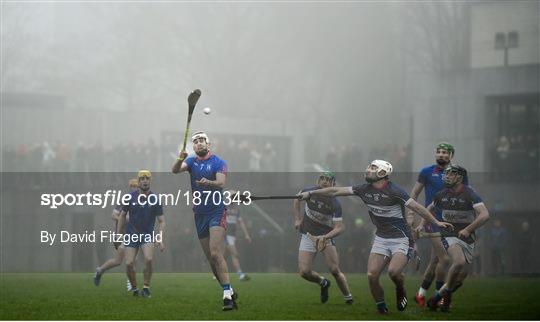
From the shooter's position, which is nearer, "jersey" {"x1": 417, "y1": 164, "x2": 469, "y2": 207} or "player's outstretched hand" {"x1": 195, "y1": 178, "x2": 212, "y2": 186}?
"player's outstretched hand" {"x1": 195, "y1": 178, "x2": 212, "y2": 186}

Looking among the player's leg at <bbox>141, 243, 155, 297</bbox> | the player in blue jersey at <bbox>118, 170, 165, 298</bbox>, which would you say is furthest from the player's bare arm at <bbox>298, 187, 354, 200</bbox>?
the player's leg at <bbox>141, 243, 155, 297</bbox>

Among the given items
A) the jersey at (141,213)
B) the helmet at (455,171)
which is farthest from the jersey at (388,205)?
the jersey at (141,213)

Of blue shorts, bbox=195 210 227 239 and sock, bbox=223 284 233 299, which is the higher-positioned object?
blue shorts, bbox=195 210 227 239

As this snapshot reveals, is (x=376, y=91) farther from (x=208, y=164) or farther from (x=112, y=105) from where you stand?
(x=208, y=164)

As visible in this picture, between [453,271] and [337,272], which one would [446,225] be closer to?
[453,271]

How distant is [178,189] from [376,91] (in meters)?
15.0

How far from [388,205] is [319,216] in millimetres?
2656

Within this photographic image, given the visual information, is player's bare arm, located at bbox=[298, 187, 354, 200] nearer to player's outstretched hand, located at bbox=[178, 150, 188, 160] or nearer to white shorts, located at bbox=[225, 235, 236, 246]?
player's outstretched hand, located at bbox=[178, 150, 188, 160]

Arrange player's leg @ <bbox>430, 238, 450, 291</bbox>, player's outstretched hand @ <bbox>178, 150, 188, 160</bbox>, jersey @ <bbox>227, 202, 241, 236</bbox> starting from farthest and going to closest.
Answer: jersey @ <bbox>227, 202, 241, 236</bbox> → player's leg @ <bbox>430, 238, 450, 291</bbox> → player's outstretched hand @ <bbox>178, 150, 188, 160</bbox>

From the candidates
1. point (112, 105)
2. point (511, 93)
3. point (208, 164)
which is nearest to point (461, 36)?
point (511, 93)

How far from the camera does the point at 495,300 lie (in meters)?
20.9

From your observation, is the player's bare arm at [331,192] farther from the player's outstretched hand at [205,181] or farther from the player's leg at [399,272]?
the player's outstretched hand at [205,181]

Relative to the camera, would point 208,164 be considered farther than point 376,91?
No

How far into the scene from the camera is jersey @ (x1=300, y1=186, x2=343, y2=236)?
65.8ft
